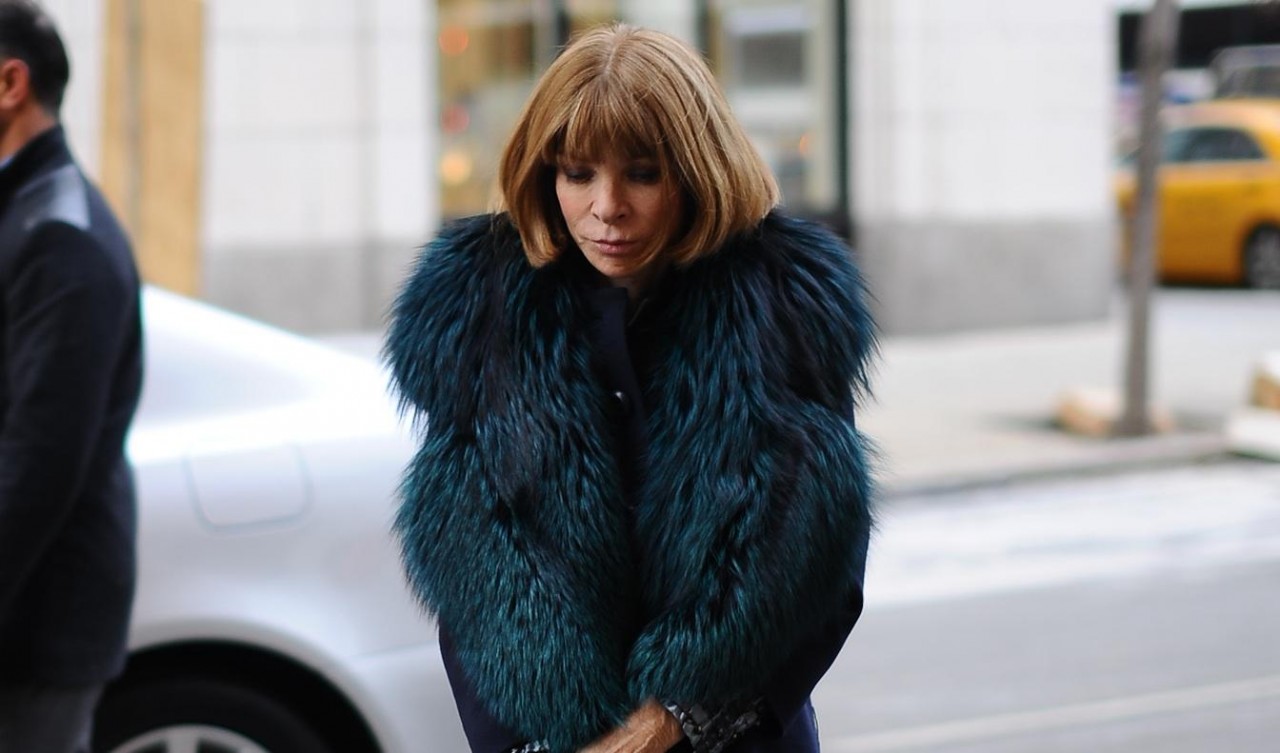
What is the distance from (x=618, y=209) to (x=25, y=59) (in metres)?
1.35

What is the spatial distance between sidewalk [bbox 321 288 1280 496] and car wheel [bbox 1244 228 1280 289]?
2.22 feet

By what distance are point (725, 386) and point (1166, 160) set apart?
18197 millimetres

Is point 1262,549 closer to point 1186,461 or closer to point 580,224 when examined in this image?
point 1186,461

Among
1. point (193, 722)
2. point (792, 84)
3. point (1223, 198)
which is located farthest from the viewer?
point (1223, 198)

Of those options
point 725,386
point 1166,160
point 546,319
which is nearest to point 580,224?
point 546,319

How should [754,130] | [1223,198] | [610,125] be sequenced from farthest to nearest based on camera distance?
[1223,198] → [754,130] → [610,125]

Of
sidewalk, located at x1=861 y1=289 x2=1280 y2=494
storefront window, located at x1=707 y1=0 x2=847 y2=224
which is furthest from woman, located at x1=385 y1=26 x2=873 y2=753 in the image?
storefront window, located at x1=707 y1=0 x2=847 y2=224

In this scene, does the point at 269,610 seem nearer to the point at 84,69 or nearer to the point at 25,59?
the point at 25,59

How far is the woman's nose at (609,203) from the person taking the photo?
2143 millimetres

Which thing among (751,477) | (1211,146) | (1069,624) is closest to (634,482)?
(751,477)

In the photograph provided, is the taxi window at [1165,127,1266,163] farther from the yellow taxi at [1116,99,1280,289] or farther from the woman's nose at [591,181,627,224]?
the woman's nose at [591,181,627,224]

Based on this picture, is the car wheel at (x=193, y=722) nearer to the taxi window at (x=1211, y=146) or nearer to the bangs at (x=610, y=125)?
the bangs at (x=610, y=125)

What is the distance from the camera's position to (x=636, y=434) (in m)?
2.23

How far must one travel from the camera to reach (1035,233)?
15617 millimetres
